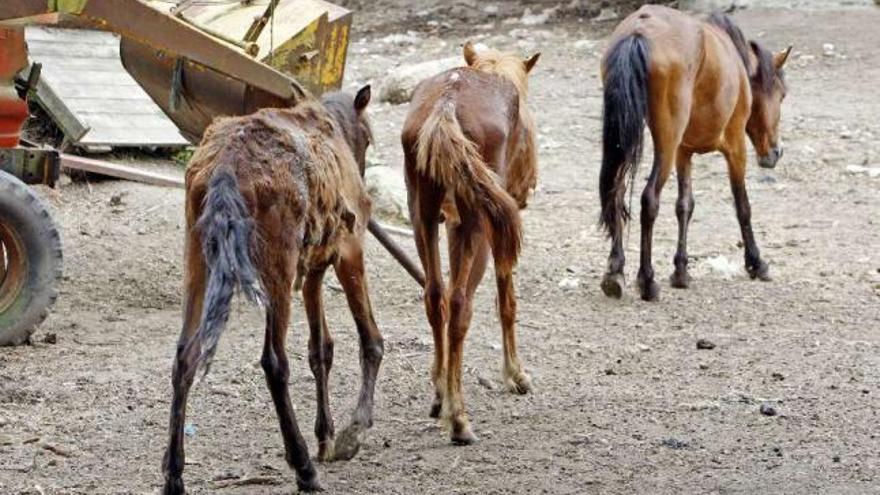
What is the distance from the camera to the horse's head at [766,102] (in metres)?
11.8

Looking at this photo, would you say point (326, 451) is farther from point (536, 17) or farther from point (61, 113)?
point (536, 17)

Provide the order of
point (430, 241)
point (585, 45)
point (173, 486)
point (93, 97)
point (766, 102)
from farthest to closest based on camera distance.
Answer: point (585, 45), point (766, 102), point (93, 97), point (430, 241), point (173, 486)

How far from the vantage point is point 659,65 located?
10.0 meters

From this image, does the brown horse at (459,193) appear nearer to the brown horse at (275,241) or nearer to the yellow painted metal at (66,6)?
the brown horse at (275,241)

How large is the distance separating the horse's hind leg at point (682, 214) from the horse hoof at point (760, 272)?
1.54 feet

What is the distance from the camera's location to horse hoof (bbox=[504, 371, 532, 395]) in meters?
7.91

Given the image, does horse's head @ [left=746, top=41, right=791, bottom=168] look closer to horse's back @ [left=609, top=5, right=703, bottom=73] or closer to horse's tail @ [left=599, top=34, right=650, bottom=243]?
horse's back @ [left=609, top=5, right=703, bottom=73]

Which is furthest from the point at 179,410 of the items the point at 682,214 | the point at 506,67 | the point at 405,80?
the point at 405,80

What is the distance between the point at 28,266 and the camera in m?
8.26

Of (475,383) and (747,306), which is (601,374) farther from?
(747,306)

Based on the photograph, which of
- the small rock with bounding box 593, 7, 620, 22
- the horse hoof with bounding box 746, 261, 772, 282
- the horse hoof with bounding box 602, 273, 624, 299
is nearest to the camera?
the horse hoof with bounding box 602, 273, 624, 299

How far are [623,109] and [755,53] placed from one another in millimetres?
2210

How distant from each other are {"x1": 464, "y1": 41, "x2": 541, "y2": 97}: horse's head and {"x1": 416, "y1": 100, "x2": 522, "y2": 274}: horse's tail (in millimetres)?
913

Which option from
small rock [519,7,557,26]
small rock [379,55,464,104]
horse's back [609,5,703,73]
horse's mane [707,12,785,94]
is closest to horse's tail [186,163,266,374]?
horse's back [609,5,703,73]
